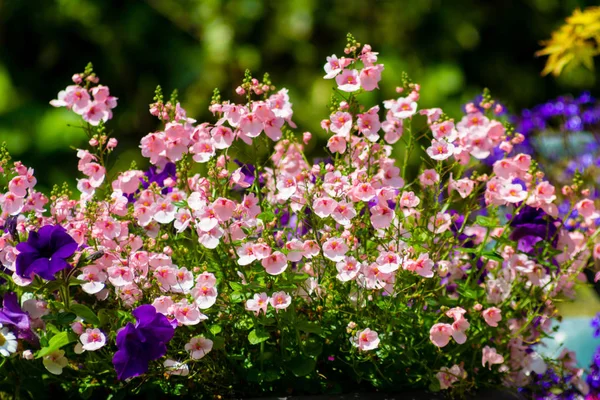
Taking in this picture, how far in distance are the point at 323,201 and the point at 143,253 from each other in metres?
0.37

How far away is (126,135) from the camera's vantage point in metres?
5.77

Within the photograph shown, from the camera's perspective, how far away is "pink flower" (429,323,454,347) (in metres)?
1.53

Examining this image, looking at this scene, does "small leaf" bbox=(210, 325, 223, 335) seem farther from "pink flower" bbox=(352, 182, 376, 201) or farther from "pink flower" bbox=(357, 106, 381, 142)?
"pink flower" bbox=(357, 106, 381, 142)

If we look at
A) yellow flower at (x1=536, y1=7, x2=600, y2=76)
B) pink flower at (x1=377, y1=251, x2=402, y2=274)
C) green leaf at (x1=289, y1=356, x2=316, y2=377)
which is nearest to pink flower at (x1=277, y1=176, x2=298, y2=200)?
pink flower at (x1=377, y1=251, x2=402, y2=274)

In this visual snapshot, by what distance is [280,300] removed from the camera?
1.49m

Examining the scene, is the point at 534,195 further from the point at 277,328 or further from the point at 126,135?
the point at 126,135

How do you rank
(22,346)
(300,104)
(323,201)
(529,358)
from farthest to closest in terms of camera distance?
(300,104)
(529,358)
(22,346)
(323,201)

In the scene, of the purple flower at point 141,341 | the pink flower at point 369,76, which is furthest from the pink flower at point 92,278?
the pink flower at point 369,76

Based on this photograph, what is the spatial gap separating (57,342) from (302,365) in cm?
46

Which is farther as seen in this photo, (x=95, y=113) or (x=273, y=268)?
(x=95, y=113)

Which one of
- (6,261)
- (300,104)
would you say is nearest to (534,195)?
(6,261)

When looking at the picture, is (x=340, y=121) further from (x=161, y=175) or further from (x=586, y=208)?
(x=586, y=208)

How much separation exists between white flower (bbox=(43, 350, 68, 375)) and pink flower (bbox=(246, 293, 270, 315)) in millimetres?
387

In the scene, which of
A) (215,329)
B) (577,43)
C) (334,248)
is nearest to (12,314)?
(215,329)
